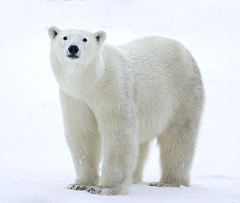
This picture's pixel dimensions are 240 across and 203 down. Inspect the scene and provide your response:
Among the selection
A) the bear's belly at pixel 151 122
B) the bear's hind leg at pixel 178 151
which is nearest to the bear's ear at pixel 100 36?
the bear's belly at pixel 151 122

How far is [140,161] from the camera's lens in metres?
6.52

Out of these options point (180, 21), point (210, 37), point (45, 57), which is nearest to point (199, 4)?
point (180, 21)

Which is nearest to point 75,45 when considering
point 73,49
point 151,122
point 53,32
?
point 73,49

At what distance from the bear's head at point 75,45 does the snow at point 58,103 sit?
162 centimetres

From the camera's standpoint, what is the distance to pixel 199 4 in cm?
2345

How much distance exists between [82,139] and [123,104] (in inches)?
29.8

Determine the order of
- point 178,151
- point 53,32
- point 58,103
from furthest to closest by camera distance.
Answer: point 58,103
point 178,151
point 53,32

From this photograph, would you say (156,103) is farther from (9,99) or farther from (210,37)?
(210,37)

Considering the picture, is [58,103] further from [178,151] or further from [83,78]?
[83,78]

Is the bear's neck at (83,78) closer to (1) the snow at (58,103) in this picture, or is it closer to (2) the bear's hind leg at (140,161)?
(1) the snow at (58,103)

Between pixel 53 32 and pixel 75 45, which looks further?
pixel 53 32

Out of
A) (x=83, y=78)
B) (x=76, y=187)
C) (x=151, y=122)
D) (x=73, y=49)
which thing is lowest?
(x=76, y=187)

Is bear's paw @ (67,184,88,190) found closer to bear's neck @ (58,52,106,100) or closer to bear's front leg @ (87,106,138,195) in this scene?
bear's front leg @ (87,106,138,195)

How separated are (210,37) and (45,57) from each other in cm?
845
